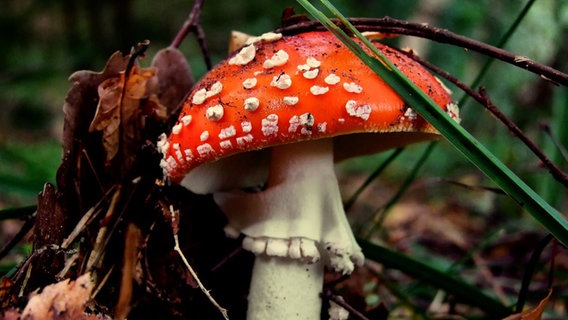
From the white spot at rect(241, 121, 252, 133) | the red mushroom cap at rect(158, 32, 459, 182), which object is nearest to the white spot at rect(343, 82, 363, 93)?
the red mushroom cap at rect(158, 32, 459, 182)

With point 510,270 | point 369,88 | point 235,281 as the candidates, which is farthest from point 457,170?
point 369,88

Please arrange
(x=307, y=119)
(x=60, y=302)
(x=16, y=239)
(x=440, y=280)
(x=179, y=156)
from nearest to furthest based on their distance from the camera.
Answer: (x=60, y=302) → (x=307, y=119) → (x=179, y=156) → (x=16, y=239) → (x=440, y=280)

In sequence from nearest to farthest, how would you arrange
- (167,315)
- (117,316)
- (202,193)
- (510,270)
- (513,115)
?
(117,316) → (167,315) → (202,193) → (510,270) → (513,115)

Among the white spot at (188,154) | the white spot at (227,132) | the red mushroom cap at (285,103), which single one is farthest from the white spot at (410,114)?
the white spot at (188,154)

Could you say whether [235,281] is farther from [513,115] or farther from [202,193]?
[513,115]

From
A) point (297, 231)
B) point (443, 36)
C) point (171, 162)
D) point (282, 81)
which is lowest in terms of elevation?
point (297, 231)

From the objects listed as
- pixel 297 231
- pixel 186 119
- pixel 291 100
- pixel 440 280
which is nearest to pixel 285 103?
pixel 291 100

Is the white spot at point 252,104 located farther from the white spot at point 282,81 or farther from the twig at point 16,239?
the twig at point 16,239

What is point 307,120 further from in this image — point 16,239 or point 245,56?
point 16,239
